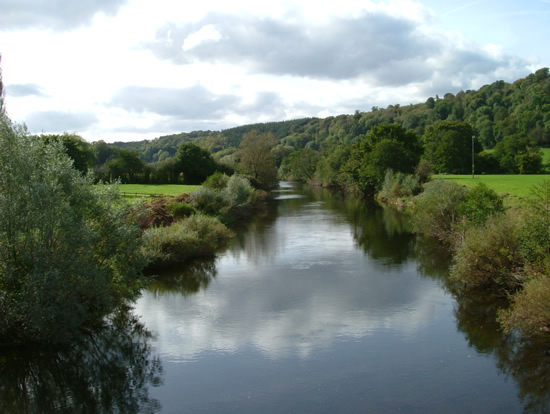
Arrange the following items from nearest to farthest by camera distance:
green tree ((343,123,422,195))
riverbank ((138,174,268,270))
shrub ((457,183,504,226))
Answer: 1. shrub ((457,183,504,226))
2. riverbank ((138,174,268,270))
3. green tree ((343,123,422,195))

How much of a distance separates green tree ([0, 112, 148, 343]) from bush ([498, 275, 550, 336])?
12071 mm

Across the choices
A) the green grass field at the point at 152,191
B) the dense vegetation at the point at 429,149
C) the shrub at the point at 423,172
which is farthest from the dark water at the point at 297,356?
the shrub at the point at 423,172

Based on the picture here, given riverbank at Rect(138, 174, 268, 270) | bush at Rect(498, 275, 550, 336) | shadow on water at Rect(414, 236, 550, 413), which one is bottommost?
shadow on water at Rect(414, 236, 550, 413)

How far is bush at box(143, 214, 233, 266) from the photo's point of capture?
917 inches

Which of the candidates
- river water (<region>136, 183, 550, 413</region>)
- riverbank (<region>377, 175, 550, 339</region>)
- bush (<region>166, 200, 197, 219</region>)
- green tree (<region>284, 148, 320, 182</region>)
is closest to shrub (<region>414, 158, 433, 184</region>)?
riverbank (<region>377, 175, 550, 339</region>)

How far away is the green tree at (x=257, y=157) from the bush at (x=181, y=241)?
121 ft

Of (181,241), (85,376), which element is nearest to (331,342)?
(85,376)

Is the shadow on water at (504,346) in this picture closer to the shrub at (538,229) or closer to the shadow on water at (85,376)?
the shrub at (538,229)

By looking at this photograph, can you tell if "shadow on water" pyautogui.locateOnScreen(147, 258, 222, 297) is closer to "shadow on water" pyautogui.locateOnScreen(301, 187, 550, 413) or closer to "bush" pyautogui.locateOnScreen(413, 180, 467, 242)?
"shadow on water" pyautogui.locateOnScreen(301, 187, 550, 413)

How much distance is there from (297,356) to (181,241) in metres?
13.0

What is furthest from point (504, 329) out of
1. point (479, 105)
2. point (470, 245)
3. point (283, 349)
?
point (479, 105)

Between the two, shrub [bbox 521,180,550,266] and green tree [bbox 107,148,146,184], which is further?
green tree [bbox 107,148,146,184]

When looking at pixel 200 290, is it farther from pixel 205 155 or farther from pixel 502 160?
pixel 502 160

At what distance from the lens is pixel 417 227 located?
30.8m
